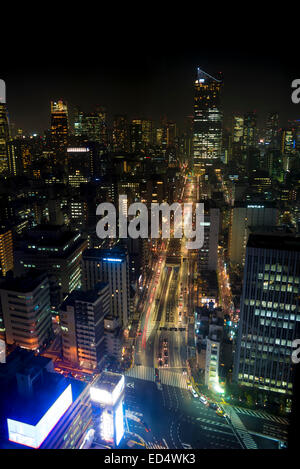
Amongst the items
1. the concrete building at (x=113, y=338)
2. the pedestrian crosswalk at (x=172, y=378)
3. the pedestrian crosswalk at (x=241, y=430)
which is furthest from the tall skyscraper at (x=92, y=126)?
the pedestrian crosswalk at (x=241, y=430)

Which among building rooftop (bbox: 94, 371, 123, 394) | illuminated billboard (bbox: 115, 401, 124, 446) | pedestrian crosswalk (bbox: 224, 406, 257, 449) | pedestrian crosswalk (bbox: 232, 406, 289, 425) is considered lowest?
pedestrian crosswalk (bbox: 232, 406, 289, 425)

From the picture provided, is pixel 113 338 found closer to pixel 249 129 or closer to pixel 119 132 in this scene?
pixel 119 132

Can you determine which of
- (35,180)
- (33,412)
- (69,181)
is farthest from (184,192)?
(33,412)

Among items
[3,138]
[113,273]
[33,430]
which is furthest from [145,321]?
[3,138]

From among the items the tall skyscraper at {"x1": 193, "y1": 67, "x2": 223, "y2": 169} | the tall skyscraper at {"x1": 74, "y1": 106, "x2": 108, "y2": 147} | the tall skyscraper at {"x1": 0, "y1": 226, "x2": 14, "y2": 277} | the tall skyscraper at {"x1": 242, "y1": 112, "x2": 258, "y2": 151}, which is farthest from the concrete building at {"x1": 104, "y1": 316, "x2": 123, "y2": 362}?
the tall skyscraper at {"x1": 242, "y1": 112, "x2": 258, "y2": 151}

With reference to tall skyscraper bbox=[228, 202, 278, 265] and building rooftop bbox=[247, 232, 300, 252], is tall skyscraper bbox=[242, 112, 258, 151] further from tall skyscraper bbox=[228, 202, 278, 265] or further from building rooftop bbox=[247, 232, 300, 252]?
building rooftop bbox=[247, 232, 300, 252]

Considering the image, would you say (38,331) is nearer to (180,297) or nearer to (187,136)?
(180,297)

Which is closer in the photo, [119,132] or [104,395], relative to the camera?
[104,395]
